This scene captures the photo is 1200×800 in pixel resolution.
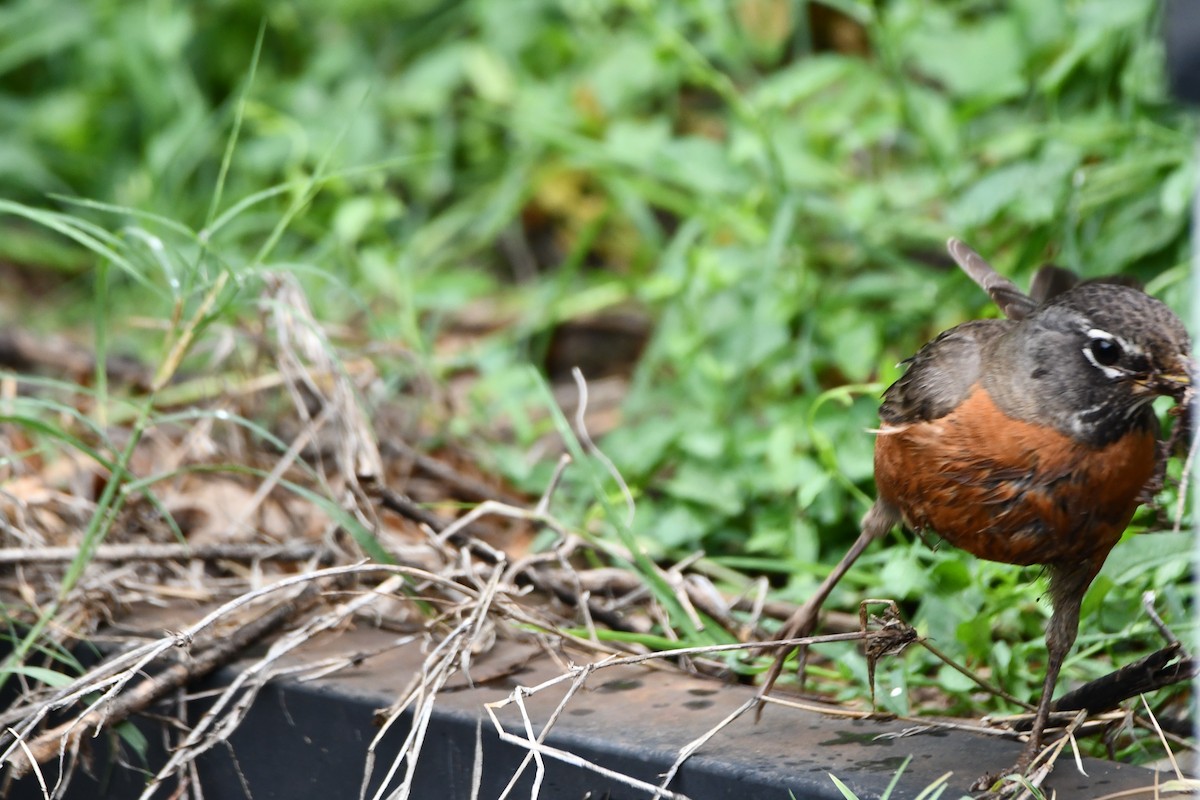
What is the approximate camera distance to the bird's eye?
Answer: 2254 millimetres

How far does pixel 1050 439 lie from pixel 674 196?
2522 millimetres

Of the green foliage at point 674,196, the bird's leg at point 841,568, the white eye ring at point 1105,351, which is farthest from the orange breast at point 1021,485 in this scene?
the green foliage at point 674,196

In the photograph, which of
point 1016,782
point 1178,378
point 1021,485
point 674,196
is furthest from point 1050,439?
point 674,196

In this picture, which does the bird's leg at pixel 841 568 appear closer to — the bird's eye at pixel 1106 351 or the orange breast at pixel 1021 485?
the orange breast at pixel 1021 485

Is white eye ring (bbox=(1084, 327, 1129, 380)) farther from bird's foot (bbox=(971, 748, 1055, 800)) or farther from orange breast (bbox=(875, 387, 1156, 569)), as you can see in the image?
bird's foot (bbox=(971, 748, 1055, 800))

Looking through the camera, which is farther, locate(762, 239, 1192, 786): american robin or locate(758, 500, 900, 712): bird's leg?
locate(758, 500, 900, 712): bird's leg

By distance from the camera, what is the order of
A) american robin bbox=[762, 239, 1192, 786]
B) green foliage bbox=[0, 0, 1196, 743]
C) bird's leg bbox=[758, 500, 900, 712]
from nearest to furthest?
Answer: american robin bbox=[762, 239, 1192, 786], bird's leg bbox=[758, 500, 900, 712], green foliage bbox=[0, 0, 1196, 743]

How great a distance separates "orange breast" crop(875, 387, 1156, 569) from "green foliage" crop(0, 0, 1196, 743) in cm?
38

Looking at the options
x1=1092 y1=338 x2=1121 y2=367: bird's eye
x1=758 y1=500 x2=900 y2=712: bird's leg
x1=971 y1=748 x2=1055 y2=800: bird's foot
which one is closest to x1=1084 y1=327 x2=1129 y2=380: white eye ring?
x1=1092 y1=338 x2=1121 y2=367: bird's eye

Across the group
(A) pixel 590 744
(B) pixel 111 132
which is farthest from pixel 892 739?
(B) pixel 111 132

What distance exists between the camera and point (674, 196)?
4.64 meters

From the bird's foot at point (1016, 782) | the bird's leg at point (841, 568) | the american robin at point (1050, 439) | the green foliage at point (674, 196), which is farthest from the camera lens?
the green foliage at point (674, 196)

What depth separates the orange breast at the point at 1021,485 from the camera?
7.36ft

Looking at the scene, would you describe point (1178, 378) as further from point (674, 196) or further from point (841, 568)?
point (674, 196)
